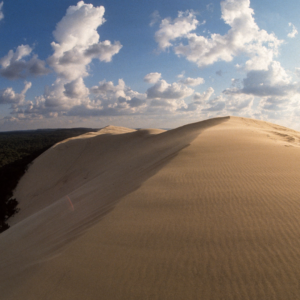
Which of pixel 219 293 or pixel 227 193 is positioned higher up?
pixel 227 193

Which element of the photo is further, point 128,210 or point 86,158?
point 86,158

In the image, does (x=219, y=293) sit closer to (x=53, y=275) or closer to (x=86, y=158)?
(x=53, y=275)

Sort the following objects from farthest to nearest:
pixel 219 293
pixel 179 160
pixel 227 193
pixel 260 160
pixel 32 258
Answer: pixel 179 160 < pixel 260 160 < pixel 227 193 < pixel 32 258 < pixel 219 293

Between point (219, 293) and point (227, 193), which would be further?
point (227, 193)

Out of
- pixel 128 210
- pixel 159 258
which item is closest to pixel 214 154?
pixel 128 210

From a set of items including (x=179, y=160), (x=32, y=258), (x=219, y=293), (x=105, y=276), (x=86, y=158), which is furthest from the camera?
(x=86, y=158)

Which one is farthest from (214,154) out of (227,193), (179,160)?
(227,193)

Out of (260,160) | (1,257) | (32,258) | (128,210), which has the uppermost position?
(260,160)

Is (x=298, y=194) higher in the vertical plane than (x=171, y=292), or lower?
higher

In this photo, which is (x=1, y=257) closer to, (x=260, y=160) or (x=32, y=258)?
(x=32, y=258)
